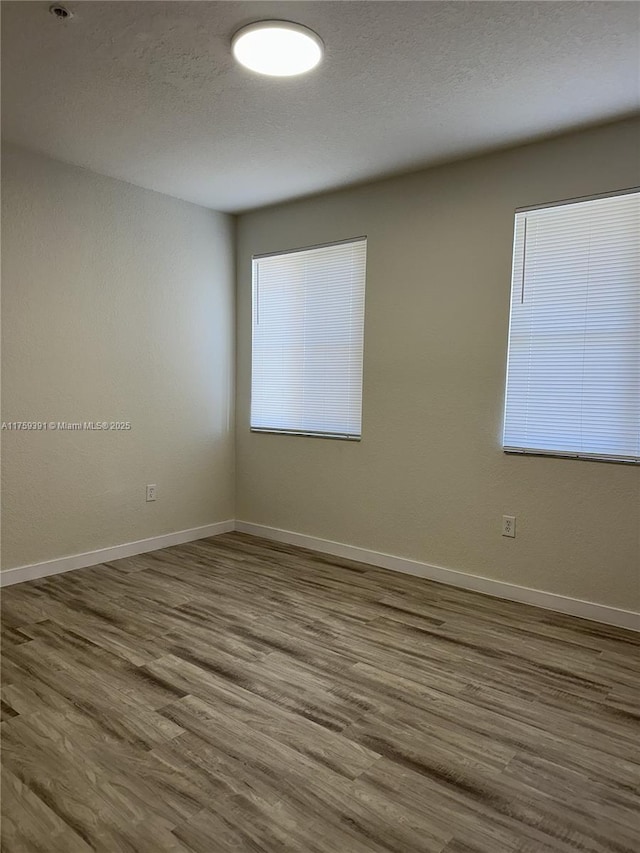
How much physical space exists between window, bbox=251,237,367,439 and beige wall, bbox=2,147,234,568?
34cm

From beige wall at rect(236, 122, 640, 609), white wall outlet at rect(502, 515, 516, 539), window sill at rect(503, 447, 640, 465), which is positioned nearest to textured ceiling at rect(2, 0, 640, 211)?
beige wall at rect(236, 122, 640, 609)

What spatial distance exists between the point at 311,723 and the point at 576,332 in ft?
7.78

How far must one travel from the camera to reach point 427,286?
3854 millimetres

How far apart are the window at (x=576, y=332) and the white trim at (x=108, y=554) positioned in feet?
8.16

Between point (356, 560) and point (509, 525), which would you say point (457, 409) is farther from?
point (356, 560)

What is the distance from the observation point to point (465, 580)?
148 inches

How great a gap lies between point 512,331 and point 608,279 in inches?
22.4

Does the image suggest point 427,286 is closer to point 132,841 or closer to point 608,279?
point 608,279

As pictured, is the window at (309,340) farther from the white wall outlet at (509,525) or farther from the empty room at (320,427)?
the white wall outlet at (509,525)

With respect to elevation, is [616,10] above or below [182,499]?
above

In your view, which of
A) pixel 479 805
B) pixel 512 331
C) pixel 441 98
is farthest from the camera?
pixel 512 331

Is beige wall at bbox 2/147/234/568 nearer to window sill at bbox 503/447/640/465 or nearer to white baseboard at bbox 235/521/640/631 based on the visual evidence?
white baseboard at bbox 235/521/640/631

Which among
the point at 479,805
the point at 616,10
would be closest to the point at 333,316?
the point at 616,10

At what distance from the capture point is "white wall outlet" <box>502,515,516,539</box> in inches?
139
